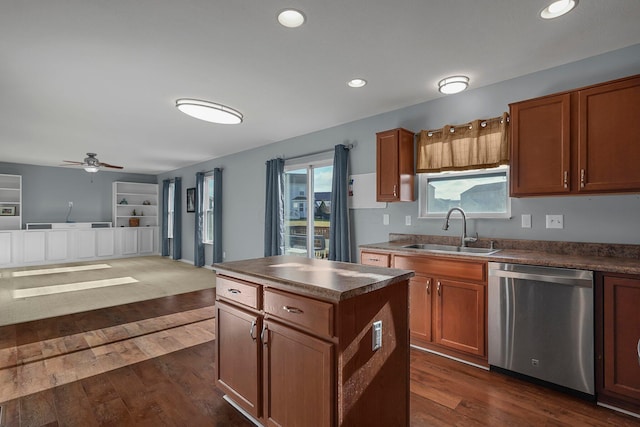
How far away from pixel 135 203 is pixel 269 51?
893 centimetres

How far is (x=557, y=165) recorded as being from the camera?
2408mm

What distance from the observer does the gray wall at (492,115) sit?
241 centimetres

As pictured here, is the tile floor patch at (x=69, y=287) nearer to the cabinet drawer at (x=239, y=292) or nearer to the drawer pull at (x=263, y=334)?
the cabinet drawer at (x=239, y=292)

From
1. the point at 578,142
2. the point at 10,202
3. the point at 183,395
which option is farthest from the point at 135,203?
the point at 578,142

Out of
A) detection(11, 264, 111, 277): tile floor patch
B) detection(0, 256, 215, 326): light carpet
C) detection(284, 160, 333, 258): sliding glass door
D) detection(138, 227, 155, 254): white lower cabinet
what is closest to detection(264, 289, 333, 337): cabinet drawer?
detection(284, 160, 333, 258): sliding glass door

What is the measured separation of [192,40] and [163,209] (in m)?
7.78

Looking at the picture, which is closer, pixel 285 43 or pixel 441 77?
pixel 285 43

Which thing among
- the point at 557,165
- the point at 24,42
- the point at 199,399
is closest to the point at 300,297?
the point at 199,399

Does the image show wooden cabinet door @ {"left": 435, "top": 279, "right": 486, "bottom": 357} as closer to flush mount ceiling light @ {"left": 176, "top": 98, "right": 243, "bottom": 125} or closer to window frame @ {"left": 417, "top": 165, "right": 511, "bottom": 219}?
window frame @ {"left": 417, "top": 165, "right": 511, "bottom": 219}

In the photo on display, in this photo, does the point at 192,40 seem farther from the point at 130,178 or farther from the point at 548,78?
the point at 130,178

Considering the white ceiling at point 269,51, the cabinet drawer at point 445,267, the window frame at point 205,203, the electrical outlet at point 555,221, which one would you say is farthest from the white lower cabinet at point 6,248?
the electrical outlet at point 555,221

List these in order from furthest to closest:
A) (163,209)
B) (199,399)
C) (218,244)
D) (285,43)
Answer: (163,209) → (218,244) → (285,43) → (199,399)

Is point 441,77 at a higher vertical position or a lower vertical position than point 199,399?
higher

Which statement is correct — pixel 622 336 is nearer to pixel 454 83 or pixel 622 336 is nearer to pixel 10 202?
pixel 454 83
